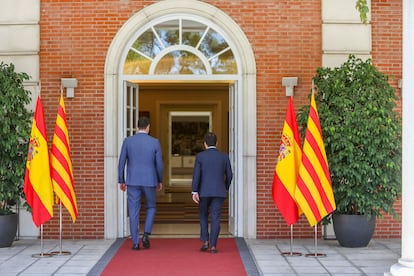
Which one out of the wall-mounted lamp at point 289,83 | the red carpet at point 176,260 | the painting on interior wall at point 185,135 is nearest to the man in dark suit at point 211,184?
the red carpet at point 176,260

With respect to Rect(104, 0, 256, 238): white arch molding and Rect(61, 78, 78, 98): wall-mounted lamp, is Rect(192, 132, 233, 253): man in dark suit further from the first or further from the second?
Rect(61, 78, 78, 98): wall-mounted lamp

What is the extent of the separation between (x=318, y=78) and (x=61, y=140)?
3.38 m

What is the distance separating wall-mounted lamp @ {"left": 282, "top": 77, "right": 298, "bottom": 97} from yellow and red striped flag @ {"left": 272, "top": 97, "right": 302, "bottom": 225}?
134 cm

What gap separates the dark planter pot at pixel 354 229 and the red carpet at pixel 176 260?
1.35 metres

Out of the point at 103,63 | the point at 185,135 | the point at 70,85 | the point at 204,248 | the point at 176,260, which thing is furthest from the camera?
the point at 185,135

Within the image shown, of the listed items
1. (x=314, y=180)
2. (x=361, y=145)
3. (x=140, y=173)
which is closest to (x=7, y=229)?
(x=140, y=173)

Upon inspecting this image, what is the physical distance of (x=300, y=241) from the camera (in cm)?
903

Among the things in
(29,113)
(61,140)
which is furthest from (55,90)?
(61,140)

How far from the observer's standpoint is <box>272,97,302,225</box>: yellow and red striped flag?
25.6 feet

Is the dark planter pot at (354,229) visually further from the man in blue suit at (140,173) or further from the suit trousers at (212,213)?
the man in blue suit at (140,173)

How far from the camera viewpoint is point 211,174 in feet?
26.1

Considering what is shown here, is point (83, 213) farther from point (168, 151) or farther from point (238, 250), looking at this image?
point (168, 151)

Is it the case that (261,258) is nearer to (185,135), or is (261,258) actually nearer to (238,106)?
(238,106)
